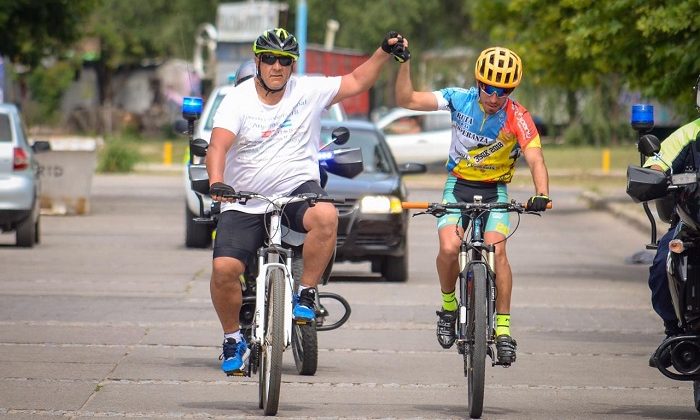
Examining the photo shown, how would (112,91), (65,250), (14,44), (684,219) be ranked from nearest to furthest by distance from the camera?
(684,219) → (65,250) → (14,44) → (112,91)

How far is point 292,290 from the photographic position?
28.5 ft

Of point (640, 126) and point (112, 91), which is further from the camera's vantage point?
point (112, 91)

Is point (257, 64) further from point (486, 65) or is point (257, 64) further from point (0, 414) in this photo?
point (0, 414)

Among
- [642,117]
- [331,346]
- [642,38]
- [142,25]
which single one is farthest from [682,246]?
[142,25]

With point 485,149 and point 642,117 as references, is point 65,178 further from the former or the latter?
point 642,117

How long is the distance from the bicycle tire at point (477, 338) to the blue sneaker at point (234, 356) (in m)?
1.14

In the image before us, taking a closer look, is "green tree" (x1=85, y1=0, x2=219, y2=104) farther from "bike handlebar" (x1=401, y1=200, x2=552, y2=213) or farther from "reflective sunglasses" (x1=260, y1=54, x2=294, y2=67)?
"bike handlebar" (x1=401, y1=200, x2=552, y2=213)

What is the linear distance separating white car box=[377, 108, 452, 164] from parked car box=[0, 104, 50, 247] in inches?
727

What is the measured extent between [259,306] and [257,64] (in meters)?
1.37

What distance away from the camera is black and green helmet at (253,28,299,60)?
8.88 metres

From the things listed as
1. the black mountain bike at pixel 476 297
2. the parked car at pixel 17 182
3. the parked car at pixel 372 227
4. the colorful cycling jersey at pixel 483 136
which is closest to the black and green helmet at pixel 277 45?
the colorful cycling jersey at pixel 483 136

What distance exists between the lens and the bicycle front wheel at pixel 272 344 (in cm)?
817

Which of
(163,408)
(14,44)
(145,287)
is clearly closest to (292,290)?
(163,408)

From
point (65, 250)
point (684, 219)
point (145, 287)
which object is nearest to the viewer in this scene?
point (684, 219)
